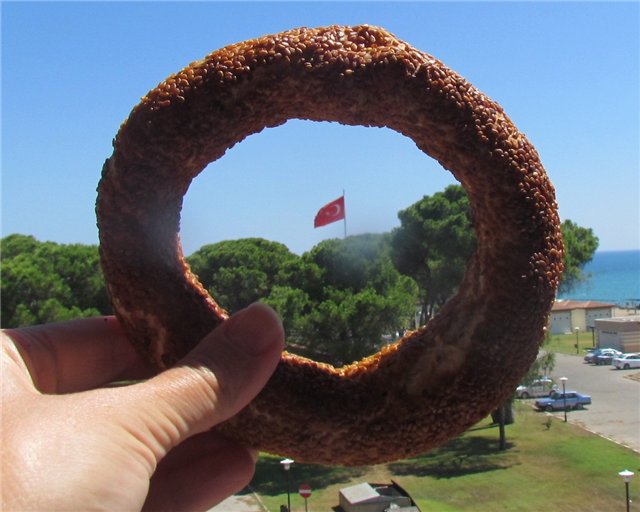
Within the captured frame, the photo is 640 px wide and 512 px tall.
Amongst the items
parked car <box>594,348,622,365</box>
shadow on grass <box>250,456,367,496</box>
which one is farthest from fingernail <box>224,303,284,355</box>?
parked car <box>594,348,622,365</box>

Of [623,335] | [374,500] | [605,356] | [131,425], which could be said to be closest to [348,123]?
[131,425]

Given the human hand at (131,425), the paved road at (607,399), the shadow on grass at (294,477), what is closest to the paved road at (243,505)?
the shadow on grass at (294,477)

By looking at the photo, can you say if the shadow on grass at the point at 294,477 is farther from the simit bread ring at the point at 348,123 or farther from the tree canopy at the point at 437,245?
the simit bread ring at the point at 348,123

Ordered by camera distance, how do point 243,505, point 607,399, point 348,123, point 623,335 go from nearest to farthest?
point 348,123 → point 243,505 → point 607,399 → point 623,335

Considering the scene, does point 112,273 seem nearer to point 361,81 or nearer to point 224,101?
point 224,101

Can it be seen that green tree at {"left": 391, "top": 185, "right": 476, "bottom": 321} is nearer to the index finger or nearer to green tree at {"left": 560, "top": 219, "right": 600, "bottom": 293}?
green tree at {"left": 560, "top": 219, "right": 600, "bottom": 293}

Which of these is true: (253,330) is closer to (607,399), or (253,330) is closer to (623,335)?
(607,399)
